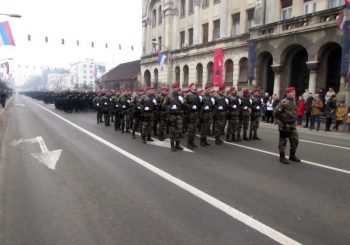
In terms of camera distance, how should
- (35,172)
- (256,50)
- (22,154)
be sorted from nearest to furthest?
1. (35,172)
2. (22,154)
3. (256,50)

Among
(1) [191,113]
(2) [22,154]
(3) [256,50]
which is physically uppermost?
(3) [256,50]

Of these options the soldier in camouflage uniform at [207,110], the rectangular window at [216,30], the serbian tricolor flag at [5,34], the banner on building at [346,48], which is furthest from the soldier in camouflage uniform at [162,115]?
the rectangular window at [216,30]

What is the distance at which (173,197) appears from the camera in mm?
6215

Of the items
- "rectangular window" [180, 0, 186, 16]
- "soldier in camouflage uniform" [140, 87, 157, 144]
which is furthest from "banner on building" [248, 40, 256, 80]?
"soldier in camouflage uniform" [140, 87, 157, 144]

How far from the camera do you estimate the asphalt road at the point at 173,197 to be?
15.4 ft

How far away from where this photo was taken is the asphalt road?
15.4ft

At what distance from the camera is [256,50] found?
2748cm

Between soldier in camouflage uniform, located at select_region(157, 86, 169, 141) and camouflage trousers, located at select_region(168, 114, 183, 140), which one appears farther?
soldier in camouflage uniform, located at select_region(157, 86, 169, 141)

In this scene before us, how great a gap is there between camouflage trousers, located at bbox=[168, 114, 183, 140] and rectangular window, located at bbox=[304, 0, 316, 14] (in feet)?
55.1

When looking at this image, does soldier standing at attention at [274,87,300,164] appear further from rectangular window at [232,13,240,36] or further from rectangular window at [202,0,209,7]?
rectangular window at [202,0,209,7]

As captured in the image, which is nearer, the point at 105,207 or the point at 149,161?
the point at 105,207

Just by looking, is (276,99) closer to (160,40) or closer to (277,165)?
(277,165)

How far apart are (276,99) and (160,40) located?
2953cm

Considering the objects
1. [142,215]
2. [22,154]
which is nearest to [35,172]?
[22,154]
